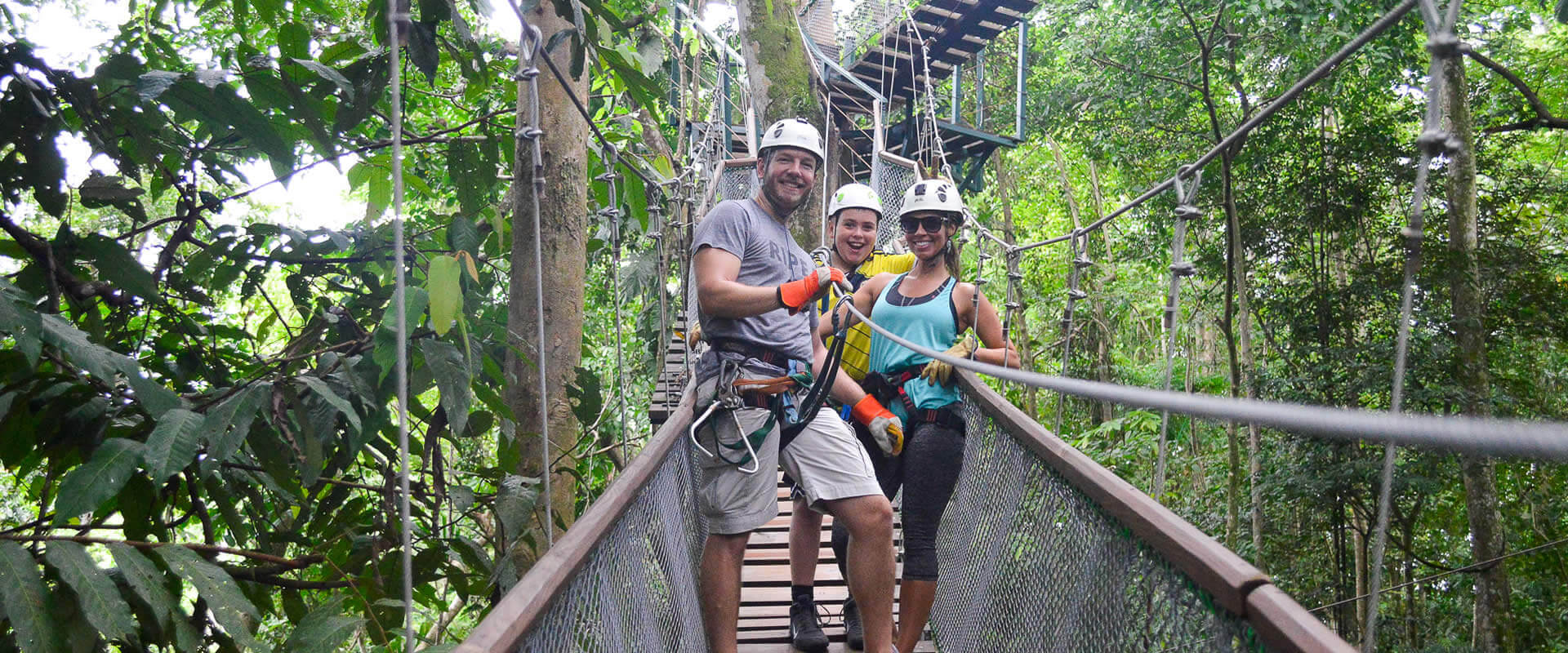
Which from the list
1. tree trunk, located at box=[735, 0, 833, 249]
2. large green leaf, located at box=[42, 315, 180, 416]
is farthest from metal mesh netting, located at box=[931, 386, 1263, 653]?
tree trunk, located at box=[735, 0, 833, 249]

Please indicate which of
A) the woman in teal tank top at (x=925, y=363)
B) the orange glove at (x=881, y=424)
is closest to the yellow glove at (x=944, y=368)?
the woman in teal tank top at (x=925, y=363)

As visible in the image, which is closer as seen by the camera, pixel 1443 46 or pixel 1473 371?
pixel 1443 46

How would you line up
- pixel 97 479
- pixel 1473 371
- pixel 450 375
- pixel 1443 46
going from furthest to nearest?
1. pixel 1473 371
2. pixel 450 375
3. pixel 97 479
4. pixel 1443 46

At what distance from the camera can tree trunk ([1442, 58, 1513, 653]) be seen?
5.62m

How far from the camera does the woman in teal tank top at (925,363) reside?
7.47ft

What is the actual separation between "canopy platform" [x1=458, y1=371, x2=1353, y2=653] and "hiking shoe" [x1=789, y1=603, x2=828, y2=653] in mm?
73

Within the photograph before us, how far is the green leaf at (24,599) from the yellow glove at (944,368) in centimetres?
164

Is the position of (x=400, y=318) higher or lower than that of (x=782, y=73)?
lower

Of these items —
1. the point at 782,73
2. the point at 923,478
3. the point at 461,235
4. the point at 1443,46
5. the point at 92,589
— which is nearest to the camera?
the point at 1443,46

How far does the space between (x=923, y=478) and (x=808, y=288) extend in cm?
61

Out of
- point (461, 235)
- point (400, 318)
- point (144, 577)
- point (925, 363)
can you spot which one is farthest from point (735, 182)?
point (400, 318)

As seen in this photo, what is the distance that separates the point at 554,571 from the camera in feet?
3.46

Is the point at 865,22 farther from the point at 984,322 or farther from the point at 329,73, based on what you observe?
the point at 329,73

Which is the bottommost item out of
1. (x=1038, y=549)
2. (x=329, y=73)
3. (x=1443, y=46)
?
(x=1038, y=549)
